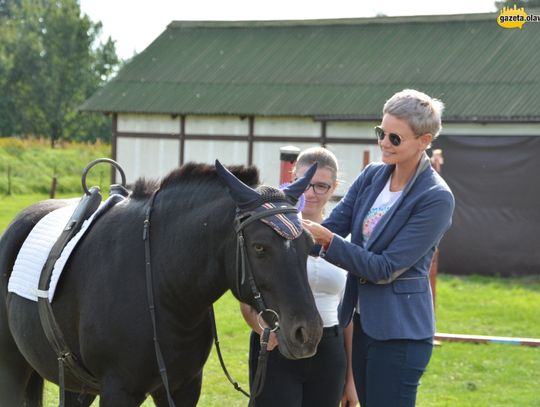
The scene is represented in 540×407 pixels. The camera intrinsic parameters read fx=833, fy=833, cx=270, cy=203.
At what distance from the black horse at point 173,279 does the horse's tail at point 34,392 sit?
855mm

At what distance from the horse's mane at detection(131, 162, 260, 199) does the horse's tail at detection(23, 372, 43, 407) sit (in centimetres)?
157

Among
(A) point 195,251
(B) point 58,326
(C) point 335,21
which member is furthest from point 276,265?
(C) point 335,21

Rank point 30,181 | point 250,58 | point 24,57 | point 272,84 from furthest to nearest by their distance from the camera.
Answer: point 24,57, point 30,181, point 250,58, point 272,84

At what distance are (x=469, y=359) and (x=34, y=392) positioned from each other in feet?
16.3

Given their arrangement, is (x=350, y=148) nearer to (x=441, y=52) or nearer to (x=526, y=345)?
(x=441, y=52)

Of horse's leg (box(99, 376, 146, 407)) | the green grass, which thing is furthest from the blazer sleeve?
the green grass

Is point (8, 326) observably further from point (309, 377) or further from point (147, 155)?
point (147, 155)

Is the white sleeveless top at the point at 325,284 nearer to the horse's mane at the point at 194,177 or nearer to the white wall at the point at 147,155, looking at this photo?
the horse's mane at the point at 194,177

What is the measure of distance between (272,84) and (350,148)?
129 inches

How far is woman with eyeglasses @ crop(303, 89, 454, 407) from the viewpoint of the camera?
3461 mm

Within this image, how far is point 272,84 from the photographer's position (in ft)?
69.0

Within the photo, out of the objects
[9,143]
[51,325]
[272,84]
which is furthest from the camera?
[9,143]

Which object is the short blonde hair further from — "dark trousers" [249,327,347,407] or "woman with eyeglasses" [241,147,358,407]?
"dark trousers" [249,327,347,407]

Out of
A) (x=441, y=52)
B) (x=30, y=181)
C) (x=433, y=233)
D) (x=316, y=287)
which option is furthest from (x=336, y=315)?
(x=30, y=181)
